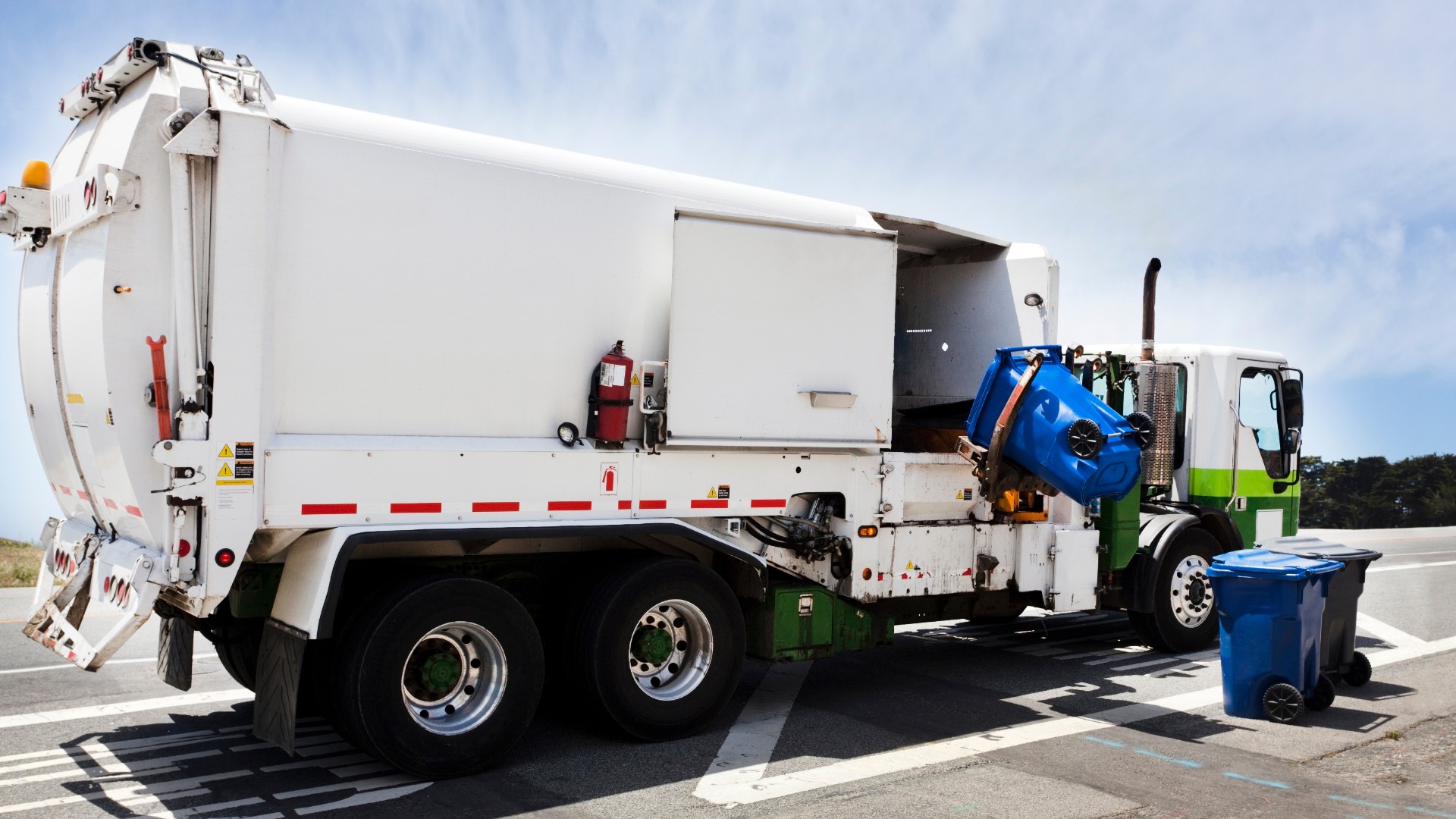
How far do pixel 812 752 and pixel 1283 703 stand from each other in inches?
124

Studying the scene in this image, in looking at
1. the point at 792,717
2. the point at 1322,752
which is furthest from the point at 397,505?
the point at 1322,752

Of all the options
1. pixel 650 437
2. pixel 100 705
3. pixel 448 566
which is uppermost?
pixel 650 437

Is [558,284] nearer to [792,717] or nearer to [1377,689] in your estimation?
[792,717]

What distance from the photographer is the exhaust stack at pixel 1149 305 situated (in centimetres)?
947

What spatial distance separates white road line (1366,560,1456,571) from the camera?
17.2 m

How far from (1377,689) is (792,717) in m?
4.46

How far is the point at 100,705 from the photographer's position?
6941mm

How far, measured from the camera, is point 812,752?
623cm

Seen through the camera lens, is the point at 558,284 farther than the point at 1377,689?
No

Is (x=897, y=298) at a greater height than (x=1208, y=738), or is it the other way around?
(x=897, y=298)

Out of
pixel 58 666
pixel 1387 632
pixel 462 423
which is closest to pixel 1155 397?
pixel 1387 632

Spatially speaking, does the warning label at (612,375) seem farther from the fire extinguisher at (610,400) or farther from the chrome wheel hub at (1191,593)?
the chrome wheel hub at (1191,593)

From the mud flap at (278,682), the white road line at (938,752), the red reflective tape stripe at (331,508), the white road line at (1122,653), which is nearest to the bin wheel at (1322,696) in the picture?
the white road line at (938,752)

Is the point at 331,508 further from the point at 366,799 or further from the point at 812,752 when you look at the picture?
the point at 812,752
